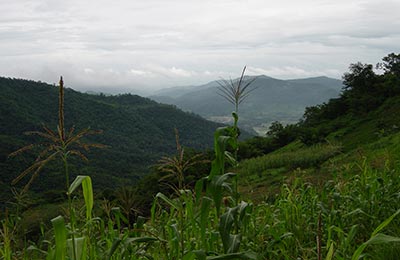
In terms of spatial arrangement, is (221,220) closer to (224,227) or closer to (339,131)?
(224,227)

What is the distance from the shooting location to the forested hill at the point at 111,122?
3445 inches

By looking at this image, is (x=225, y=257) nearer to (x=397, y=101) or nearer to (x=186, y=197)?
(x=186, y=197)

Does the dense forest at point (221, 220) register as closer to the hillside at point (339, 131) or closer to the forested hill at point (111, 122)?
the hillside at point (339, 131)

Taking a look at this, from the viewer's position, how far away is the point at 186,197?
2.80 m

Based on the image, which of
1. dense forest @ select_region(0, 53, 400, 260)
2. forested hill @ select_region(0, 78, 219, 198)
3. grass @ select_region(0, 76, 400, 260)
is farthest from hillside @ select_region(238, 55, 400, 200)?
forested hill @ select_region(0, 78, 219, 198)

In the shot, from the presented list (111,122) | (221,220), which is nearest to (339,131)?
(221,220)

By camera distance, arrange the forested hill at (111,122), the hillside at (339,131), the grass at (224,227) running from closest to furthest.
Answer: the grass at (224,227) < the hillside at (339,131) < the forested hill at (111,122)

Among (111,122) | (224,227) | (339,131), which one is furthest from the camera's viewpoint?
(111,122)

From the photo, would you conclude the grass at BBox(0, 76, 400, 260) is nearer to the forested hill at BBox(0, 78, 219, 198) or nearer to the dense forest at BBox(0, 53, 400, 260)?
the dense forest at BBox(0, 53, 400, 260)

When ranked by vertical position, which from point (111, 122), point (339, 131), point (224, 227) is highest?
point (224, 227)

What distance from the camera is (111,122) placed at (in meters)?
120

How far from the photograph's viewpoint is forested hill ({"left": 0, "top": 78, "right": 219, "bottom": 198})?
87500 millimetres

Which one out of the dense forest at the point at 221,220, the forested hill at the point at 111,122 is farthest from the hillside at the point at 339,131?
the forested hill at the point at 111,122

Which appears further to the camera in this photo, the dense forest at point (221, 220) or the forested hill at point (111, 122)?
the forested hill at point (111, 122)
